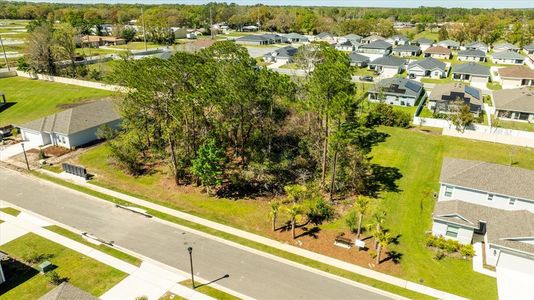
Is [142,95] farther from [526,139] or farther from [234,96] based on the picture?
[526,139]

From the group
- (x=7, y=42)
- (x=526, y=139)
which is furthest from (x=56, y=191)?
(x=7, y=42)

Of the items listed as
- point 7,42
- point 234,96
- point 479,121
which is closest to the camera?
point 234,96

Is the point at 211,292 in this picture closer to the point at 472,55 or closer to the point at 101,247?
the point at 101,247

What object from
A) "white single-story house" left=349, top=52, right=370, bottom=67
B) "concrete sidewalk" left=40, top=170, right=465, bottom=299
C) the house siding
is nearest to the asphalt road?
"concrete sidewalk" left=40, top=170, right=465, bottom=299

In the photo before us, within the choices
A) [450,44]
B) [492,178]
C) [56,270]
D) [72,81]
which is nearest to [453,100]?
[492,178]

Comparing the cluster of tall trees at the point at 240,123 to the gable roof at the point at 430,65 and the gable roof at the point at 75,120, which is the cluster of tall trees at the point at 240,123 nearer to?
the gable roof at the point at 75,120

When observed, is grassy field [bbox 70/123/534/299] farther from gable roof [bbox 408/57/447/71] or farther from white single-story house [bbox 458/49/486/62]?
white single-story house [bbox 458/49/486/62]
